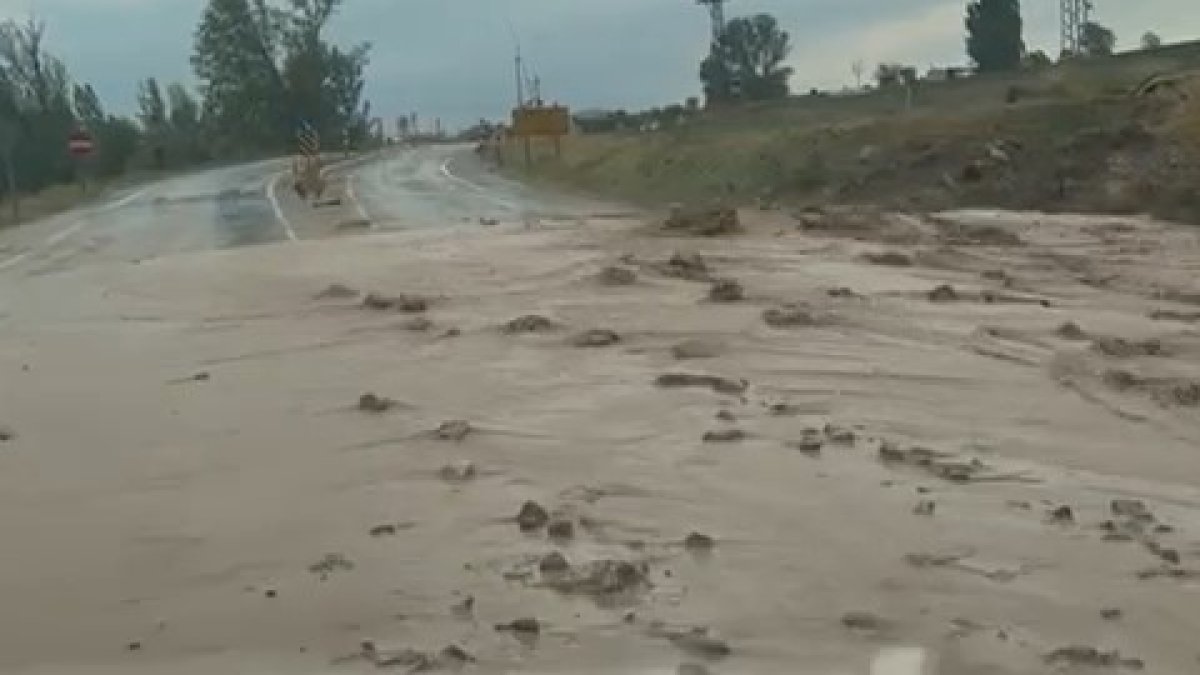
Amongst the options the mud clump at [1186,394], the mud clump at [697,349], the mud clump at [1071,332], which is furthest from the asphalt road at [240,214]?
the mud clump at [1186,394]

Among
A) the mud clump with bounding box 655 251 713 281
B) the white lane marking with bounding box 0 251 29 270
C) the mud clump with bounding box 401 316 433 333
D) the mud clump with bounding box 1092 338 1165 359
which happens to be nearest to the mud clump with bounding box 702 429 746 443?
the mud clump with bounding box 1092 338 1165 359

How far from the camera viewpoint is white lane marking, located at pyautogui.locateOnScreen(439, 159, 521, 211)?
1328 inches

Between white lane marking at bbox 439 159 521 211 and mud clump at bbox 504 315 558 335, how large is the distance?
17.5m

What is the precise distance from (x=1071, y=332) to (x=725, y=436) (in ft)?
15.2

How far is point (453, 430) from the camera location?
10219mm

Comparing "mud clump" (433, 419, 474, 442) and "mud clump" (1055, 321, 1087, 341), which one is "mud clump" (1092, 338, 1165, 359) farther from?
"mud clump" (433, 419, 474, 442)

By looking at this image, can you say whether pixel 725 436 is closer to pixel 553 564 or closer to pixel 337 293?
pixel 553 564

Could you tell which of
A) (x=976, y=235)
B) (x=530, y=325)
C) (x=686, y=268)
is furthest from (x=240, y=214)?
(x=530, y=325)

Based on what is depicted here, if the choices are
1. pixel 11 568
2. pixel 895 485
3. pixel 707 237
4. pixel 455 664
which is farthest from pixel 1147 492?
pixel 707 237

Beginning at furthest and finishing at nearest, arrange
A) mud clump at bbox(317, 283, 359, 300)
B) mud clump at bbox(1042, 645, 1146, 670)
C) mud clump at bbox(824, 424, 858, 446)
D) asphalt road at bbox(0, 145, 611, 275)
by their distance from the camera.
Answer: asphalt road at bbox(0, 145, 611, 275) → mud clump at bbox(317, 283, 359, 300) → mud clump at bbox(824, 424, 858, 446) → mud clump at bbox(1042, 645, 1146, 670)

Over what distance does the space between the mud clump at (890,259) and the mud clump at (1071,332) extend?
4.38 meters

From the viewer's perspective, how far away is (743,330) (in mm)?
13883

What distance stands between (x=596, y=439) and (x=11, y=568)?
3.27 m

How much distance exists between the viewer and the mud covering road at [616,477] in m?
6.44
